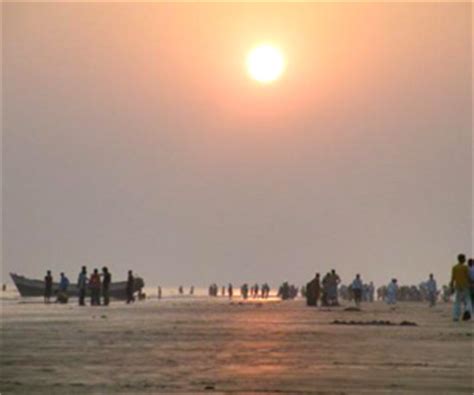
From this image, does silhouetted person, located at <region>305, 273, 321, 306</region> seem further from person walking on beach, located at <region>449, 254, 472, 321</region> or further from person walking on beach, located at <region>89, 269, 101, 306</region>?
person walking on beach, located at <region>449, 254, 472, 321</region>

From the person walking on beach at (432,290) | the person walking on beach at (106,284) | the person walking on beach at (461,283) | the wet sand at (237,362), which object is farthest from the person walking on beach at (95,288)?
the wet sand at (237,362)

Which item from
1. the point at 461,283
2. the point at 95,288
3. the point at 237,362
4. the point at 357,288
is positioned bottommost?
the point at 237,362

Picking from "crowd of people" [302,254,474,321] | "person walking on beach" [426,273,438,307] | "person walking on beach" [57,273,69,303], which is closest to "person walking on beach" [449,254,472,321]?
"crowd of people" [302,254,474,321]

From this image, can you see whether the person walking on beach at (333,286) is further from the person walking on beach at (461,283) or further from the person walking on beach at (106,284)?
the person walking on beach at (461,283)

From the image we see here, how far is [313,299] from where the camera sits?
60.5 metres

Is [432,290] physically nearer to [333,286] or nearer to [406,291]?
[333,286]

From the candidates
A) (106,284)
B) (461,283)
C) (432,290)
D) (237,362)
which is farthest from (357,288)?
(237,362)

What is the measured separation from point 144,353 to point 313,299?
4258cm

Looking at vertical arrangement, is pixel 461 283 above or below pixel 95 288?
below

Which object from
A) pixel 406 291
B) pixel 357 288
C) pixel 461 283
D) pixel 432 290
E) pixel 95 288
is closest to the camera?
pixel 461 283

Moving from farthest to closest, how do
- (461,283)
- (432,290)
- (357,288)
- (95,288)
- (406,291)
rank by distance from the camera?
1. (406,291)
2. (432,290)
3. (357,288)
4. (95,288)
5. (461,283)

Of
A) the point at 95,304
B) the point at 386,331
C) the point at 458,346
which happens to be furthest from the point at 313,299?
the point at 458,346

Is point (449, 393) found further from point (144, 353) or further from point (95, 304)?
point (95, 304)

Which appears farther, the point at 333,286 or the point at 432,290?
the point at 432,290
